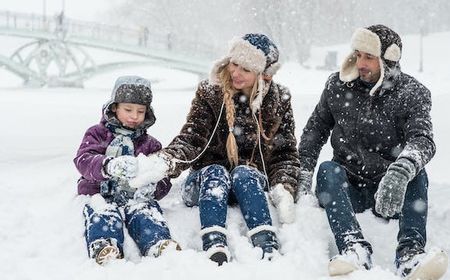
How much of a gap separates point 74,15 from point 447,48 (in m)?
40.9

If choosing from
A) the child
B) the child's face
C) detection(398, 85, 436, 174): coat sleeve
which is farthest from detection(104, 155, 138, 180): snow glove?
detection(398, 85, 436, 174): coat sleeve

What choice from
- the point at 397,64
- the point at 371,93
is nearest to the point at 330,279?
the point at 371,93

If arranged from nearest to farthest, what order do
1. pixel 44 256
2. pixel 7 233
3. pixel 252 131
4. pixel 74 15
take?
pixel 44 256, pixel 7 233, pixel 252 131, pixel 74 15

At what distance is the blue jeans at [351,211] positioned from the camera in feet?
9.57

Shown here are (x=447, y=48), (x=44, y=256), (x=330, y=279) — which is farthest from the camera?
(x=447, y=48)

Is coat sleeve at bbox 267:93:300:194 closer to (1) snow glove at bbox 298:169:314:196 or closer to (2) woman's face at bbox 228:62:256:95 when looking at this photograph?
(1) snow glove at bbox 298:169:314:196

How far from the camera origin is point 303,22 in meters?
35.8

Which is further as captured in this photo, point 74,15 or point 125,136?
point 74,15

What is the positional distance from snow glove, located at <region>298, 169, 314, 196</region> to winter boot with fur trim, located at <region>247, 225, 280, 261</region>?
26.7 inches

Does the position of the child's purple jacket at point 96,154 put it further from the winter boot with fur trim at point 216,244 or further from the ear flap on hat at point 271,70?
the ear flap on hat at point 271,70

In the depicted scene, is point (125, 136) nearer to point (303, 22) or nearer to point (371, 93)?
point (371, 93)

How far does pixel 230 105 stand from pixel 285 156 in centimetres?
54

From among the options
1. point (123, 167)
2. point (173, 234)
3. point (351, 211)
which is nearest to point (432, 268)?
point (351, 211)

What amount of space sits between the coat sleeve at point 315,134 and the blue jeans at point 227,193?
2.04 feet
